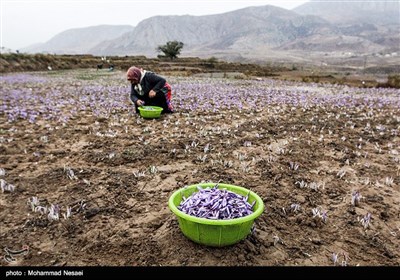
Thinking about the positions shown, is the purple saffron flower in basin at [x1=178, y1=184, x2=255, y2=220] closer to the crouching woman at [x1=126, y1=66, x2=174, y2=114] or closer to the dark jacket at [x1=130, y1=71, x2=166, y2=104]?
the crouching woman at [x1=126, y1=66, x2=174, y2=114]

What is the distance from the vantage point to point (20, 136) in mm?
7809

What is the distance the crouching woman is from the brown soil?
1.01 metres

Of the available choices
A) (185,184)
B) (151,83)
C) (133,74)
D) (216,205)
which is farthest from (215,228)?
(151,83)

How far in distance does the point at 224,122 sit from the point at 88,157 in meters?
4.59

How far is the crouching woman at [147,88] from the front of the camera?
934cm

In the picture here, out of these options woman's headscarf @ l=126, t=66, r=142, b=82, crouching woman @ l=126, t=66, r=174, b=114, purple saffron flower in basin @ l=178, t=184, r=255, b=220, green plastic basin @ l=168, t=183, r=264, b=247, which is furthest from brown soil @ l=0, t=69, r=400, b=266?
woman's headscarf @ l=126, t=66, r=142, b=82

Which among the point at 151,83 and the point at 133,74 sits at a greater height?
the point at 133,74

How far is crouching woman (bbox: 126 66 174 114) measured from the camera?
9341 mm

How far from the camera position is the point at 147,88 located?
9.82 meters

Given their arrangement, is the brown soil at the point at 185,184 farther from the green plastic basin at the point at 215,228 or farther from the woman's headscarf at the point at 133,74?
the woman's headscarf at the point at 133,74

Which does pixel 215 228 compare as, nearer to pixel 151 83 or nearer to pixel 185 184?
pixel 185 184

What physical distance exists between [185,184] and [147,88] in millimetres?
5356
